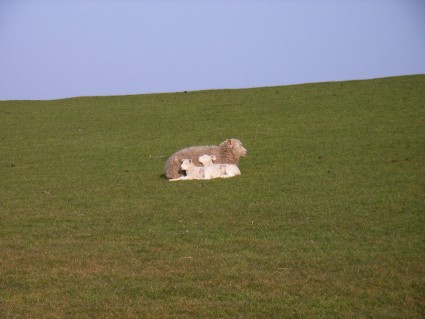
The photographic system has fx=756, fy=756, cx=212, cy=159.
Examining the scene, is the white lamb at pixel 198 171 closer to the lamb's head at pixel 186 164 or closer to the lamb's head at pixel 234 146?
the lamb's head at pixel 186 164

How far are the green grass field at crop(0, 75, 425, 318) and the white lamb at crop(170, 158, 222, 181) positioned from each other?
25.7 inches

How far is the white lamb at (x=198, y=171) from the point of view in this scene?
62.0 ft

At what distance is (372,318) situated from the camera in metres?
7.72

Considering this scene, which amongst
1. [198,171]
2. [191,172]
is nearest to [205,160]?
[198,171]

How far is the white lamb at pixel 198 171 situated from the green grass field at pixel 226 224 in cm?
65

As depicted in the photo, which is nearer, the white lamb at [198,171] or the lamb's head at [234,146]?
the white lamb at [198,171]

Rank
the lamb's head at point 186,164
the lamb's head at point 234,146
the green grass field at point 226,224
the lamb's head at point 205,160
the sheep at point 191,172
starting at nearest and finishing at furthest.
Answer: the green grass field at point 226,224, the lamb's head at point 186,164, the sheep at point 191,172, the lamb's head at point 205,160, the lamb's head at point 234,146

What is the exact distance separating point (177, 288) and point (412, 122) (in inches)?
789

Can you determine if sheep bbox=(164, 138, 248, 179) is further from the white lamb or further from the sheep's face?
the white lamb

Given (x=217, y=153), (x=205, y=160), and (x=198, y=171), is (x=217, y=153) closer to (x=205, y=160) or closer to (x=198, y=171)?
(x=205, y=160)

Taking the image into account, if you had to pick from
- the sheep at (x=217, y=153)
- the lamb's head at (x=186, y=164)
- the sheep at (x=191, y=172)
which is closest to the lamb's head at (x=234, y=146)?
the sheep at (x=217, y=153)

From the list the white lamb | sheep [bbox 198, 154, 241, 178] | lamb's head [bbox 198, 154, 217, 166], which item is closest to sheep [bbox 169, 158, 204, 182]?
the white lamb

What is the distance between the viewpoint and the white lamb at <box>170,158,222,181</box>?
1891 cm

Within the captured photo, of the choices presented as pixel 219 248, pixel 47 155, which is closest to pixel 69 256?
pixel 219 248
